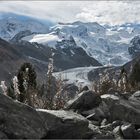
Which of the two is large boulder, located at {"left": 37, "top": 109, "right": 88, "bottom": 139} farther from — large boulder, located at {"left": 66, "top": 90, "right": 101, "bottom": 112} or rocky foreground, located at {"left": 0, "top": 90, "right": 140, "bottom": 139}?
large boulder, located at {"left": 66, "top": 90, "right": 101, "bottom": 112}

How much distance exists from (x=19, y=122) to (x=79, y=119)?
2.24m

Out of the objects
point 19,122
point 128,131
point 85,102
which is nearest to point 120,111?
point 85,102

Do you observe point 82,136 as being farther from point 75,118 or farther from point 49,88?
point 49,88

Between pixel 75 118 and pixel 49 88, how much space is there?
1.45 meters

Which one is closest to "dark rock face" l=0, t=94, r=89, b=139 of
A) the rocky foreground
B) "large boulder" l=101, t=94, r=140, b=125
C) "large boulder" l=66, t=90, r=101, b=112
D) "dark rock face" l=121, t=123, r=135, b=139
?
the rocky foreground

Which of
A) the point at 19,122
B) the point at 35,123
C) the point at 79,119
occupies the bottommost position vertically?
the point at 79,119

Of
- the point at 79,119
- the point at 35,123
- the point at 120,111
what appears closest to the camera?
the point at 35,123

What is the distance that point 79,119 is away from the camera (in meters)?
12.7

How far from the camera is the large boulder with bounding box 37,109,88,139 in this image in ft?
39.0

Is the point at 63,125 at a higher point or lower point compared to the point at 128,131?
higher

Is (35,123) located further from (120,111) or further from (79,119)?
(120,111)

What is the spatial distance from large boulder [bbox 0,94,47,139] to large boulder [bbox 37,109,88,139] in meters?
0.41

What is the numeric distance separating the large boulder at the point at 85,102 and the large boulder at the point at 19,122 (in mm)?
3682

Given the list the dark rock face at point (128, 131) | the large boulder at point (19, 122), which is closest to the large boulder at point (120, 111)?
the dark rock face at point (128, 131)
